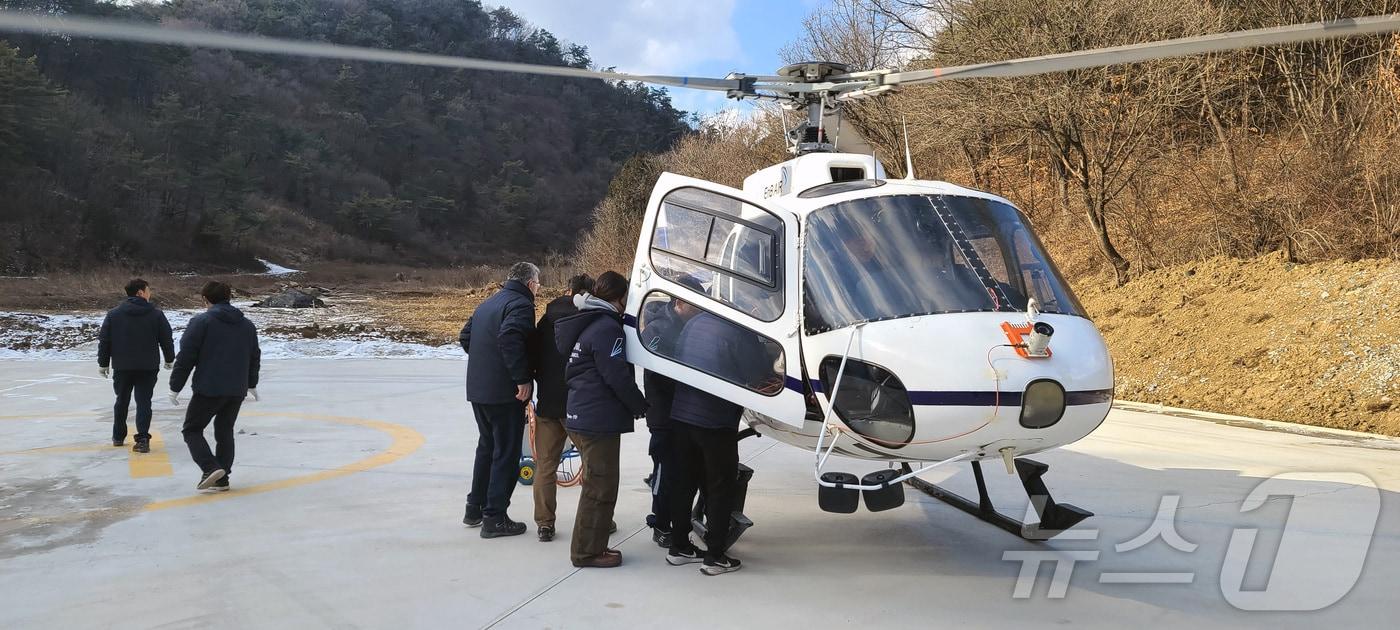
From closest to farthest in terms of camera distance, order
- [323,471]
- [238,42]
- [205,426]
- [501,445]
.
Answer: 1. [238,42]
2. [501,445]
3. [205,426]
4. [323,471]

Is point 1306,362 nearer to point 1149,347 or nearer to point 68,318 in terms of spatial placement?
point 1149,347

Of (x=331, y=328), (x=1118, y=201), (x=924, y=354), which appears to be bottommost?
(x=331, y=328)

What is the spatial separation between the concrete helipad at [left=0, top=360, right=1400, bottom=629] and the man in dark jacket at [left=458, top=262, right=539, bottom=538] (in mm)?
265

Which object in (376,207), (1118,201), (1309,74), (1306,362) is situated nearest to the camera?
(1306,362)

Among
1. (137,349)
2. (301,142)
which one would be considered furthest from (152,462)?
(301,142)

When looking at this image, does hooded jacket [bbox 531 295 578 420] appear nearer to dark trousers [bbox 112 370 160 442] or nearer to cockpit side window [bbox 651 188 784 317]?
cockpit side window [bbox 651 188 784 317]

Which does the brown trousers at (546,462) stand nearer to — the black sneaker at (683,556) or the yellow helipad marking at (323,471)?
the black sneaker at (683,556)

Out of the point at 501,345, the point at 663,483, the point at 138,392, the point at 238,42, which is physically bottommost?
the point at 138,392

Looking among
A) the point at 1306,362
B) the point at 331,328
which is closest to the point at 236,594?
the point at 1306,362

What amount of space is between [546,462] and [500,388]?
531 millimetres

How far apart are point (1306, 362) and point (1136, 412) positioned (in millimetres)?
2126

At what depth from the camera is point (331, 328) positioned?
22.5m

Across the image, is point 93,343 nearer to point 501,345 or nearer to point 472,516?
point 472,516

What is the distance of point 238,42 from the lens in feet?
13.6
